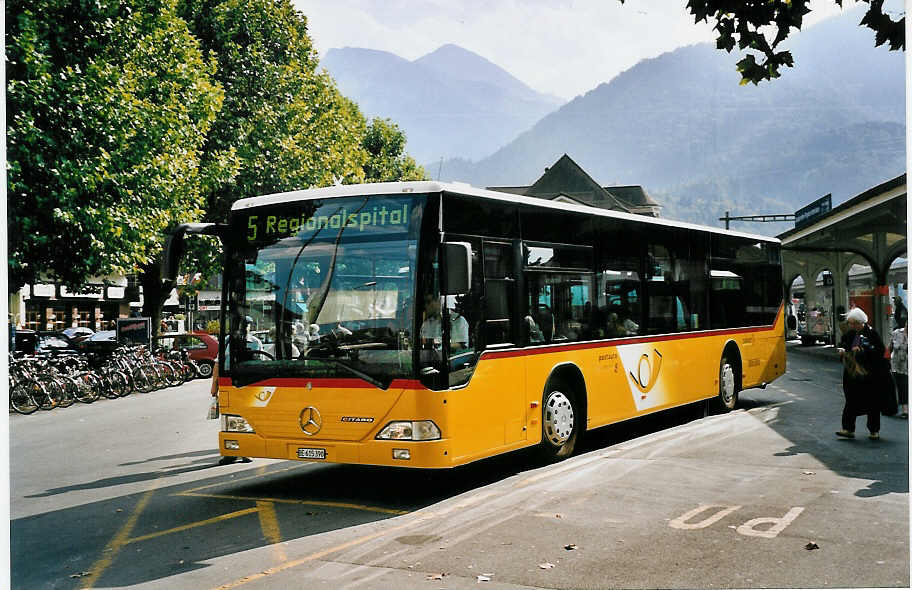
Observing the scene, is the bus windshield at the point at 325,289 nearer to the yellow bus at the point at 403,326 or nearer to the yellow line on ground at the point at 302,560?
the yellow bus at the point at 403,326

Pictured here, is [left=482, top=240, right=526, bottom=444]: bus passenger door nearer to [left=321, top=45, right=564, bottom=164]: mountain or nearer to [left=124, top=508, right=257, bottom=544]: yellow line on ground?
[left=321, top=45, right=564, bottom=164]: mountain

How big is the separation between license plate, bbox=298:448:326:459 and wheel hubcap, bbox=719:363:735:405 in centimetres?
854

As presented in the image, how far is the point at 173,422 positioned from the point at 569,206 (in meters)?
8.91

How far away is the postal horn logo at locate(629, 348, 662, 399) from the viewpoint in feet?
40.8

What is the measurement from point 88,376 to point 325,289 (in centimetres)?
1491

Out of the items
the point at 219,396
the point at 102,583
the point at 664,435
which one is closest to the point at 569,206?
the point at 664,435

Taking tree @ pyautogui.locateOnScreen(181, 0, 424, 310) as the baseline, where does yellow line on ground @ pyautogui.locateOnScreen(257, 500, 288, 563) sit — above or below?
below

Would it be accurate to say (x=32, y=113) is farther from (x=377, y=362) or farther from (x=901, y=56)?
(x=901, y=56)

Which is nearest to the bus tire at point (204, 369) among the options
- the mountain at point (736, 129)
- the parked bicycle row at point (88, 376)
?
the parked bicycle row at point (88, 376)

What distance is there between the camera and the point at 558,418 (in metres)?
10.5

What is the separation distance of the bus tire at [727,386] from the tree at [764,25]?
7902 mm

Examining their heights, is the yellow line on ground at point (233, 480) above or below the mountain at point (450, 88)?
below

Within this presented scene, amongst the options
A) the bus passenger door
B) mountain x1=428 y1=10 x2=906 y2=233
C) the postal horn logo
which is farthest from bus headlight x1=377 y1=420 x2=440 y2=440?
mountain x1=428 y1=10 x2=906 y2=233

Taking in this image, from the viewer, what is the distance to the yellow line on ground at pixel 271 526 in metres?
6.84
